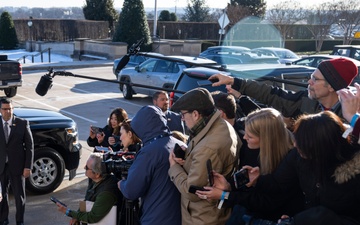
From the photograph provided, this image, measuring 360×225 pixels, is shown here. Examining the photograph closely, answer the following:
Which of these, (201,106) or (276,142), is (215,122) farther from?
(276,142)

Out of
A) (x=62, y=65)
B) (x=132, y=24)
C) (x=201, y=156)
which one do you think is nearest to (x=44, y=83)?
(x=201, y=156)

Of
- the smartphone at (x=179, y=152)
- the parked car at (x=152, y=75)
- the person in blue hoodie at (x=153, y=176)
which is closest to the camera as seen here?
the smartphone at (x=179, y=152)

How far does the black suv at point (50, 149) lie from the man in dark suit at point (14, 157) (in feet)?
4.14

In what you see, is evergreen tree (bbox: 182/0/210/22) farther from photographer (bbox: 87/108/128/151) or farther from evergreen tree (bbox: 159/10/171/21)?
photographer (bbox: 87/108/128/151)

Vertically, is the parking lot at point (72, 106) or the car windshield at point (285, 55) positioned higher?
the car windshield at point (285, 55)

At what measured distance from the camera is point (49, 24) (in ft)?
139

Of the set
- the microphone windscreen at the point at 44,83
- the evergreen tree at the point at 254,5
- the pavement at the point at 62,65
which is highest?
the evergreen tree at the point at 254,5

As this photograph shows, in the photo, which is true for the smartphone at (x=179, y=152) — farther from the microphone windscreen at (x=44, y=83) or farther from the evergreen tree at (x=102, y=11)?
the evergreen tree at (x=102, y=11)

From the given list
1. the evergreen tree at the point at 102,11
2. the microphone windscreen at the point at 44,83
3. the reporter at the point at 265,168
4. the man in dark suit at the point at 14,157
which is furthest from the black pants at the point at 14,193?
the evergreen tree at the point at 102,11

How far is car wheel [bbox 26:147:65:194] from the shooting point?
786 cm

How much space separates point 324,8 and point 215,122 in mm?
39685

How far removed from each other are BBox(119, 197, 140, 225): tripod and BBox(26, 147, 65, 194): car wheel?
3627 mm

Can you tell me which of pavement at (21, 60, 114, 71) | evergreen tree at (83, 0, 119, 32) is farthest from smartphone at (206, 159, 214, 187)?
evergreen tree at (83, 0, 119, 32)

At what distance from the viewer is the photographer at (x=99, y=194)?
14.9 ft
